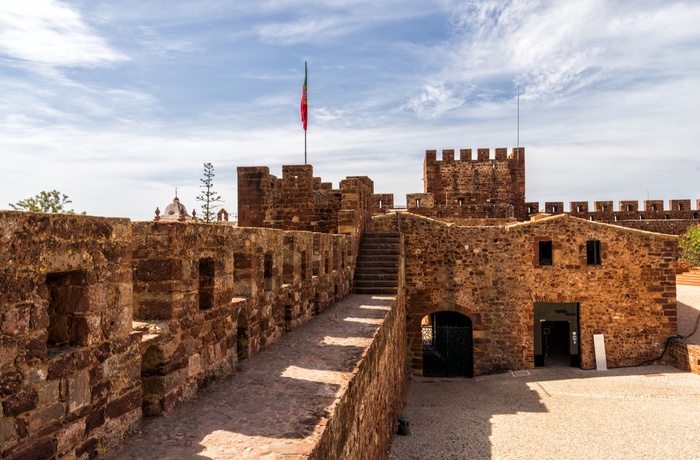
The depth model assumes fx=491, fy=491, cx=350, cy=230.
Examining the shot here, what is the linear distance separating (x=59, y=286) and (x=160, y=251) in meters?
1.18

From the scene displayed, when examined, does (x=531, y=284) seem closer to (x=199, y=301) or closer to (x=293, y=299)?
(x=293, y=299)

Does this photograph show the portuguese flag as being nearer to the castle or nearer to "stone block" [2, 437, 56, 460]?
the castle

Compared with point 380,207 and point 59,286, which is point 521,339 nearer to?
point 380,207

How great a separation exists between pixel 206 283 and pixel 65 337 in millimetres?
1879

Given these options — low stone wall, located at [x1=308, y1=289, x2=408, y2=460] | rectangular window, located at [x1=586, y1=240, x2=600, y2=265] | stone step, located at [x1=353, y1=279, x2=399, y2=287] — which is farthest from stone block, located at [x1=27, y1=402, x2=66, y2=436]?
rectangular window, located at [x1=586, y1=240, x2=600, y2=265]

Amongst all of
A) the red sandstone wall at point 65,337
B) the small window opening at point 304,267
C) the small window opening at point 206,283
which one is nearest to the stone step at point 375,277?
the small window opening at point 304,267

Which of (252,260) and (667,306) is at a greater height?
(252,260)

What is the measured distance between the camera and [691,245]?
78.9ft

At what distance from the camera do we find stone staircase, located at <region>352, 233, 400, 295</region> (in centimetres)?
1320

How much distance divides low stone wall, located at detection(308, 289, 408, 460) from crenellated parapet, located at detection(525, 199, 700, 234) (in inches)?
841

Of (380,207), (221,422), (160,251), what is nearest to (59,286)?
(160,251)

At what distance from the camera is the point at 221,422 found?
153 inches

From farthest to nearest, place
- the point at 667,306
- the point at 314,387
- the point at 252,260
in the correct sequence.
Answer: the point at 667,306 < the point at 252,260 < the point at 314,387

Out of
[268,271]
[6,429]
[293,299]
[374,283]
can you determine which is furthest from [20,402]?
[374,283]
